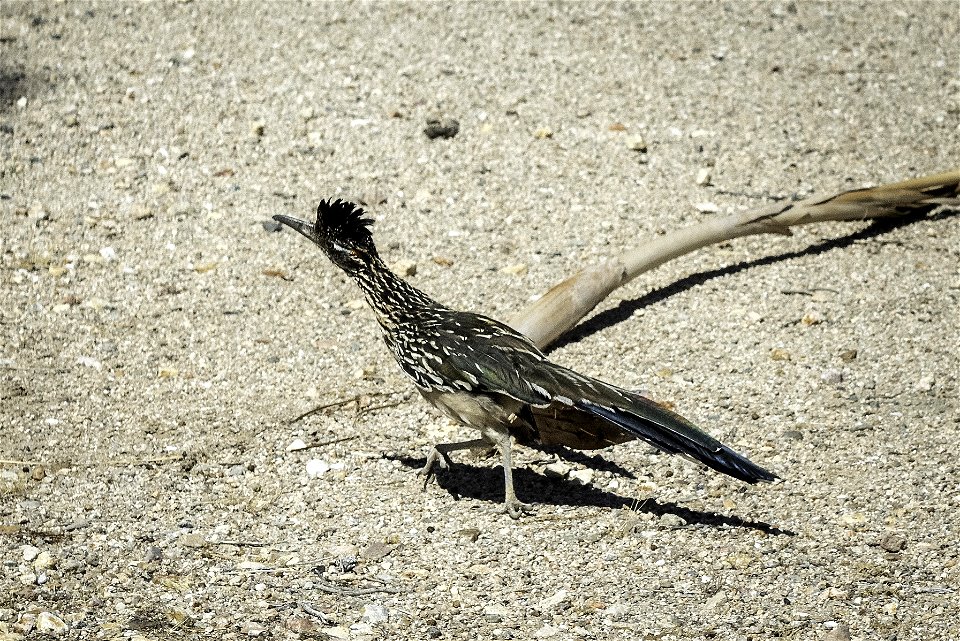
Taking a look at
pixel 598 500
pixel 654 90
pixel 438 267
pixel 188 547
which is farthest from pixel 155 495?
pixel 654 90

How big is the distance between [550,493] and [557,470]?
196mm

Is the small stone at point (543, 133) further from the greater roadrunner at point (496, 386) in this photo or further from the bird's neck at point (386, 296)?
the bird's neck at point (386, 296)

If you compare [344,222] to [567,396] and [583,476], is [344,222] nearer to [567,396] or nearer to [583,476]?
[567,396]

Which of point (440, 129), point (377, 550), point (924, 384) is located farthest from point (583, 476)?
point (440, 129)

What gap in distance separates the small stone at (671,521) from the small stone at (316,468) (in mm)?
1678

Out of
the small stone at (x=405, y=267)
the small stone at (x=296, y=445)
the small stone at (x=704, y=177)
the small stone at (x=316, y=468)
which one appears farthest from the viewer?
the small stone at (x=704, y=177)

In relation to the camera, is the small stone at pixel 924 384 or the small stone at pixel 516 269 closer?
the small stone at pixel 924 384

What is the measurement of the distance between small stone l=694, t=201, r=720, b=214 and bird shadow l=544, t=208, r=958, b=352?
0.52m

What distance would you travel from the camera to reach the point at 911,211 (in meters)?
8.15

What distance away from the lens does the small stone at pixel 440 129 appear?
8.71 m

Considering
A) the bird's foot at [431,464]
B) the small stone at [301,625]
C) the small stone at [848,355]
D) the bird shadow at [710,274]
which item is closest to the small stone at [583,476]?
the bird's foot at [431,464]

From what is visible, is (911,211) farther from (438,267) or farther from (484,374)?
(484,374)

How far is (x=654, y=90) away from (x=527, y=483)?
14.0ft

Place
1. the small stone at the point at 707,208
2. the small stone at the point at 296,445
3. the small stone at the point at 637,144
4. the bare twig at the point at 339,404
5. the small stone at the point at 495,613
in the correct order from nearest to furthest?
1. the small stone at the point at 495,613
2. the small stone at the point at 296,445
3. the bare twig at the point at 339,404
4. the small stone at the point at 707,208
5. the small stone at the point at 637,144
